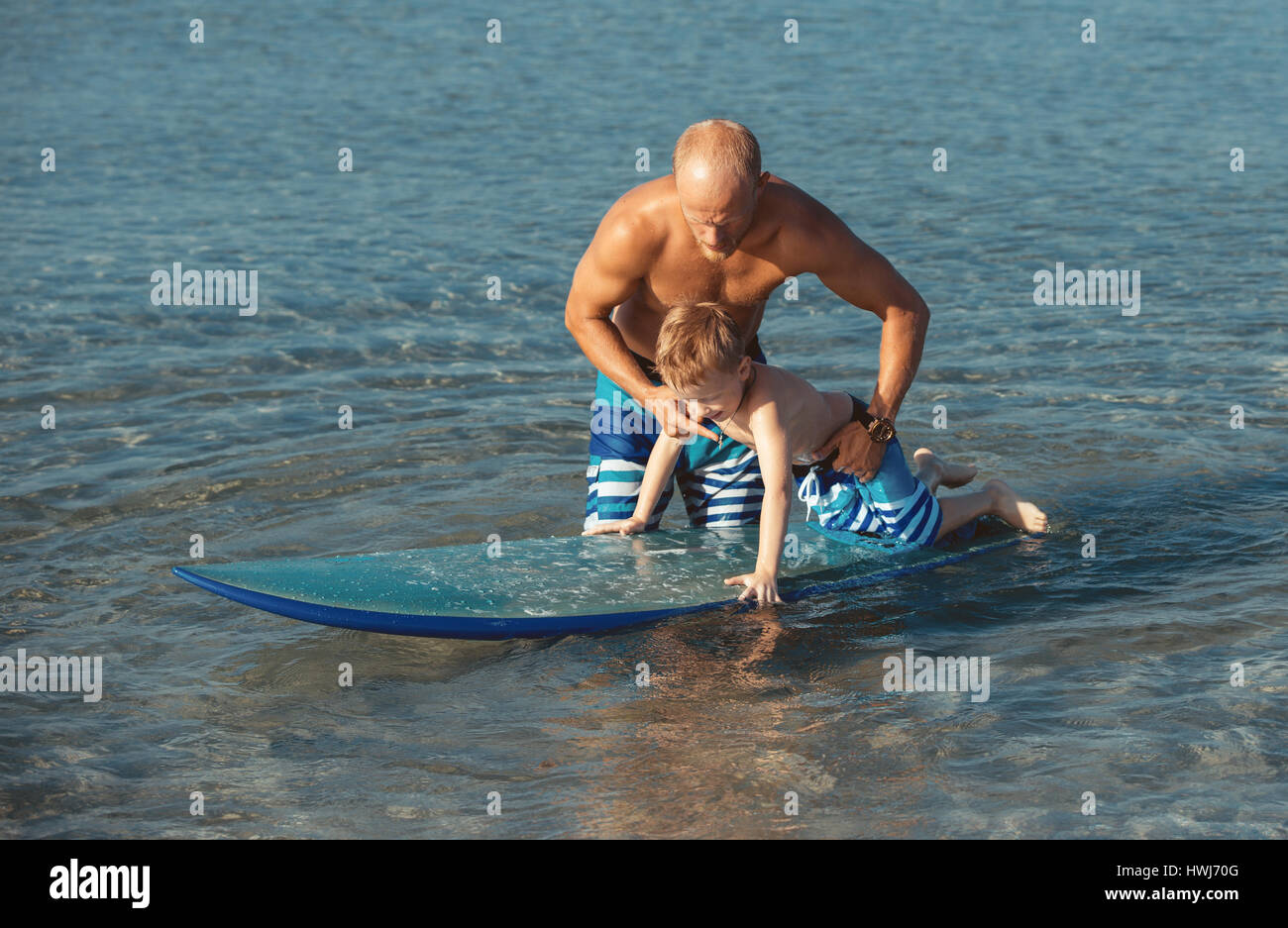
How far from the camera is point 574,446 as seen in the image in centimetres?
747

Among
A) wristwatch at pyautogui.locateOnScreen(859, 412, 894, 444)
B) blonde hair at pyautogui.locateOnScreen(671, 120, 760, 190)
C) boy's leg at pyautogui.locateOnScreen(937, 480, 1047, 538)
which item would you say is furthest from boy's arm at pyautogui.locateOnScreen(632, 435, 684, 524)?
boy's leg at pyautogui.locateOnScreen(937, 480, 1047, 538)

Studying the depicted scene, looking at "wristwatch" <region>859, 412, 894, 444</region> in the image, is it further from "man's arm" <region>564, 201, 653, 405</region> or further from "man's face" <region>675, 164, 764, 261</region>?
"man's face" <region>675, 164, 764, 261</region>

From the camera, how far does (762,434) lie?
5.08 meters

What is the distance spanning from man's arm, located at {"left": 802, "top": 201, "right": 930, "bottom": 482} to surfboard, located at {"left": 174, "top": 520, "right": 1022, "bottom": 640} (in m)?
0.44

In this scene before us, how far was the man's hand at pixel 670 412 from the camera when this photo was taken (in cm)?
508

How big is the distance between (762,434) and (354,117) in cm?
1141

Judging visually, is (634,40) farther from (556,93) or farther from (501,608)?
(501,608)

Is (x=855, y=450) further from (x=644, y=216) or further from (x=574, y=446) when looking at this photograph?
(x=574, y=446)

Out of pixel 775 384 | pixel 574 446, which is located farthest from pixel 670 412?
pixel 574 446

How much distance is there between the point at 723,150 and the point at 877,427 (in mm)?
1374

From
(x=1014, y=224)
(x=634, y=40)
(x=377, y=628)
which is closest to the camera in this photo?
(x=377, y=628)
